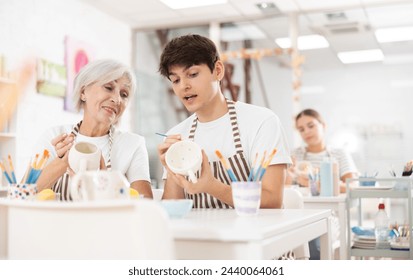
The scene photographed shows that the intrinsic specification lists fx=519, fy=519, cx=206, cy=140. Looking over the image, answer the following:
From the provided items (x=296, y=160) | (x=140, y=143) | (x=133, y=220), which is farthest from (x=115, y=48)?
(x=133, y=220)

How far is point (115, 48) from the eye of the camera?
6.32 metres

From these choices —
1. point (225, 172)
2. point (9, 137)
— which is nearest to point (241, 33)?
point (9, 137)

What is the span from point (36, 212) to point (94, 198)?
0.88 ft

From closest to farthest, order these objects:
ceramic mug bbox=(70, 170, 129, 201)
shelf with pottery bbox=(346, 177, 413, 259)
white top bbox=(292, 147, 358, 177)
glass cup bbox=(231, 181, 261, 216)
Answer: ceramic mug bbox=(70, 170, 129, 201) < glass cup bbox=(231, 181, 261, 216) < shelf with pottery bbox=(346, 177, 413, 259) < white top bbox=(292, 147, 358, 177)

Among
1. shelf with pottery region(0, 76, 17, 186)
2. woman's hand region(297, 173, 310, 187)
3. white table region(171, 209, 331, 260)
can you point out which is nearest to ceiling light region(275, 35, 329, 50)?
woman's hand region(297, 173, 310, 187)

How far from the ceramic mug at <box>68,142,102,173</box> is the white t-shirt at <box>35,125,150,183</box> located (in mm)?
437

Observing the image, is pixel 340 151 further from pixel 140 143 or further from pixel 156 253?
pixel 156 253

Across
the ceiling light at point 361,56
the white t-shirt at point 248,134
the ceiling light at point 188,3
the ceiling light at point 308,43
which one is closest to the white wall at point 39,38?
the ceiling light at point 188,3

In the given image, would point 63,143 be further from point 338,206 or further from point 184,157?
point 338,206

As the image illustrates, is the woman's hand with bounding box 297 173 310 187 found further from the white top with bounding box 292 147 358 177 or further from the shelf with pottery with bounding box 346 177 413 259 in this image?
the shelf with pottery with bounding box 346 177 413 259

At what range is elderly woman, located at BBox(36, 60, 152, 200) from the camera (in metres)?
2.04

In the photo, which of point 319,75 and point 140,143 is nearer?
point 140,143

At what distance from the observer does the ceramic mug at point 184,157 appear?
152 cm

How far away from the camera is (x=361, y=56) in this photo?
5953 mm
